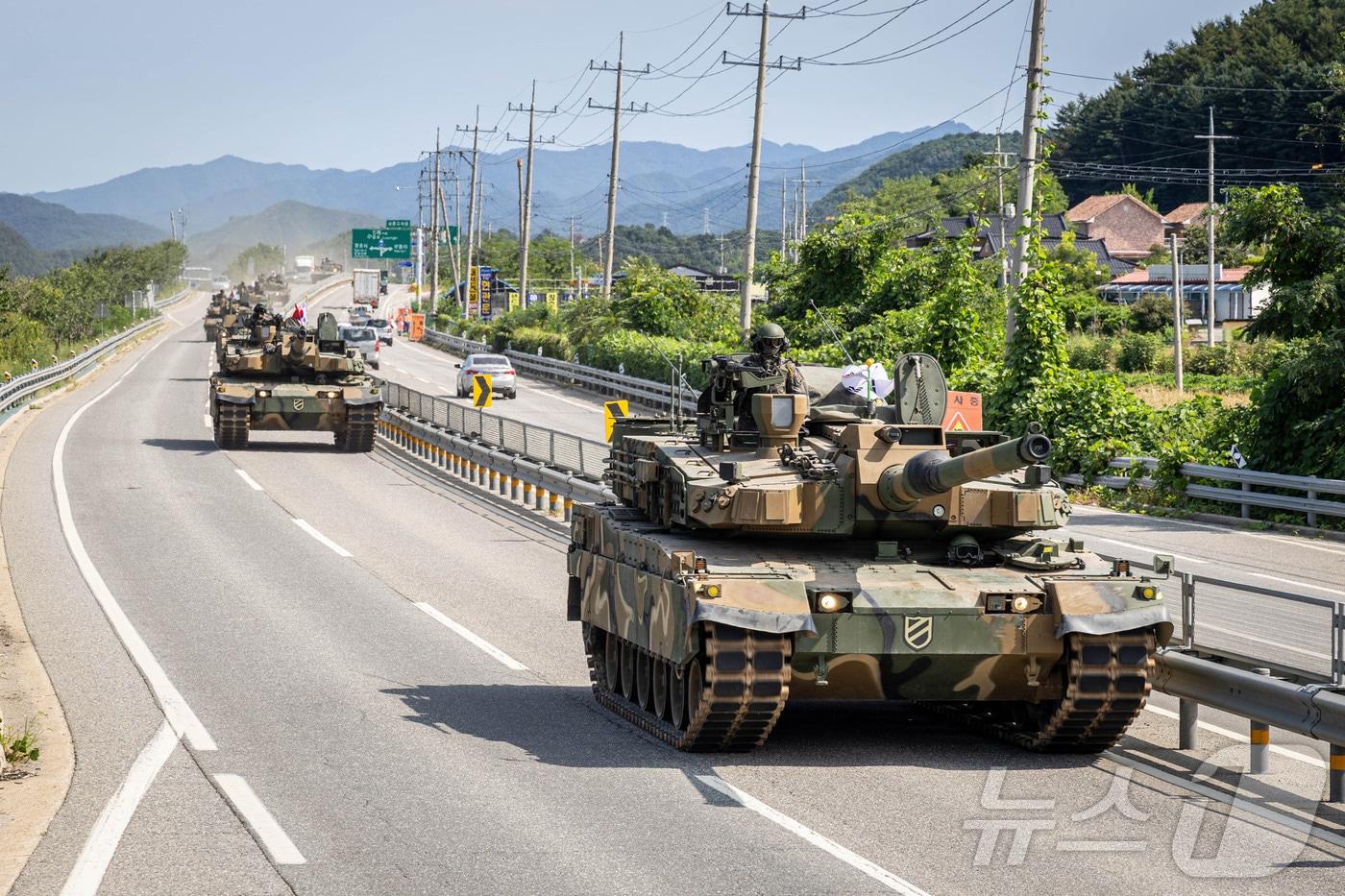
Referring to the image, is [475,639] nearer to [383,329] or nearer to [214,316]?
[214,316]

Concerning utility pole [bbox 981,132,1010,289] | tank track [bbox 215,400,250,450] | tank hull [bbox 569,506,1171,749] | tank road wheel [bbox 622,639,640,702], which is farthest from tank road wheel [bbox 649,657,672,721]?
tank track [bbox 215,400,250,450]

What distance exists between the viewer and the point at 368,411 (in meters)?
38.2

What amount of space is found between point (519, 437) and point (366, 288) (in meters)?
97.7

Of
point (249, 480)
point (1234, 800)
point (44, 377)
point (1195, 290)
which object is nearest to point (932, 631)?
point (1234, 800)

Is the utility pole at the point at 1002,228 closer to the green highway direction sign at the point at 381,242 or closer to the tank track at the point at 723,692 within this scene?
the tank track at the point at 723,692

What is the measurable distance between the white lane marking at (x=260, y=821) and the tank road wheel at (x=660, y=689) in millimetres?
3184

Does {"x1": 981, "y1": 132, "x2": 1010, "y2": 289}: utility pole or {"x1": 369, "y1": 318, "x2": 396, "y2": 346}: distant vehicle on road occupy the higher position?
A: {"x1": 981, "y1": 132, "x2": 1010, "y2": 289}: utility pole

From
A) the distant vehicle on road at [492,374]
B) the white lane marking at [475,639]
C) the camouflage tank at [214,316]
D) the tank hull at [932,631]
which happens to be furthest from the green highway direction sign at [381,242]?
the tank hull at [932,631]

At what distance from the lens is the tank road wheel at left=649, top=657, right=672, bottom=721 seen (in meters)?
12.9

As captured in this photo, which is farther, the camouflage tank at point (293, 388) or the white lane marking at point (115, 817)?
the camouflage tank at point (293, 388)

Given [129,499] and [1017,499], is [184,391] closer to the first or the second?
[129,499]

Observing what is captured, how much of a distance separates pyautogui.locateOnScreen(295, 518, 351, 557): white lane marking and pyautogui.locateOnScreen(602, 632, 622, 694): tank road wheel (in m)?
9.93

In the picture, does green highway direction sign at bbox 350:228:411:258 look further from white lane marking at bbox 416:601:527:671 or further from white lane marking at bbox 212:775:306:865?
white lane marking at bbox 212:775:306:865

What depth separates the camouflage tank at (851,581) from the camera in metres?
11.4
